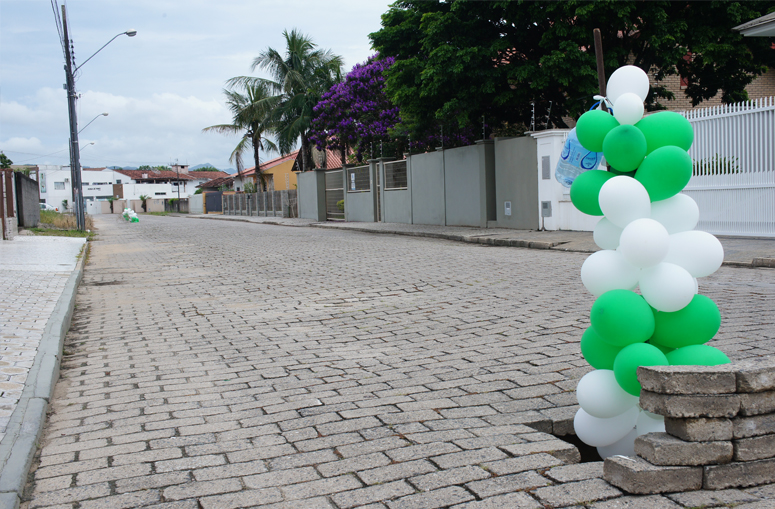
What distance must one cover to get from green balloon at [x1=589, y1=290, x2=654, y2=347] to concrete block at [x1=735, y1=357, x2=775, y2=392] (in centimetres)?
48

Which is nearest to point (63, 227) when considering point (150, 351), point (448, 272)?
point (448, 272)

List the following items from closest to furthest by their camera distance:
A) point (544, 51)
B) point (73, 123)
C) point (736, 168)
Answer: point (736, 168), point (544, 51), point (73, 123)

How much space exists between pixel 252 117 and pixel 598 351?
124 ft

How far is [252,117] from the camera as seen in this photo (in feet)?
128

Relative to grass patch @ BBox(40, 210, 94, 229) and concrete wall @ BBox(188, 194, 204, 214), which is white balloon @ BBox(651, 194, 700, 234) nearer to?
grass patch @ BBox(40, 210, 94, 229)

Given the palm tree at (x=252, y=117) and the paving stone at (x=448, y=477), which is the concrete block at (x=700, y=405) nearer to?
the paving stone at (x=448, y=477)

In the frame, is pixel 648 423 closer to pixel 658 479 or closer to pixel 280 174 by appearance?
pixel 658 479

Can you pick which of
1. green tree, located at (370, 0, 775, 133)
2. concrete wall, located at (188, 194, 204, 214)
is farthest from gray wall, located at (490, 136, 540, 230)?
concrete wall, located at (188, 194, 204, 214)

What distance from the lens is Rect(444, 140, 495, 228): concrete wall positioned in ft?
62.8

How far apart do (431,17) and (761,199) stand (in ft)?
29.7

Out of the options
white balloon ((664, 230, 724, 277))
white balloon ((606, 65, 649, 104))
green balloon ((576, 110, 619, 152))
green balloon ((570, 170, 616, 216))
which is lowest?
white balloon ((664, 230, 724, 277))

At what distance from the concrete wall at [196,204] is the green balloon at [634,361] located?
6188cm

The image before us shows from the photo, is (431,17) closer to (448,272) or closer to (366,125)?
(448,272)

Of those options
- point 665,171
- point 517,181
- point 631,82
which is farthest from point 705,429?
point 517,181
